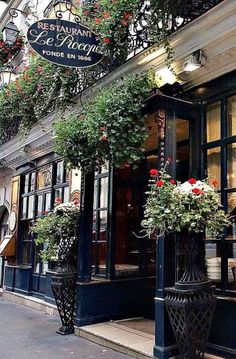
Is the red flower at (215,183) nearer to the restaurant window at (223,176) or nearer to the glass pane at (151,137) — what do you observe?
the restaurant window at (223,176)

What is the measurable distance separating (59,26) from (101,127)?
5.52 ft

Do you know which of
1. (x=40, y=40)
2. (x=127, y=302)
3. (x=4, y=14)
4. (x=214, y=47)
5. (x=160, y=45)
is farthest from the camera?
(x=4, y=14)

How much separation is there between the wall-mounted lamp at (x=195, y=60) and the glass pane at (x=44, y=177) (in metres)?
5.28

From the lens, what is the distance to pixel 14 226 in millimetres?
10938

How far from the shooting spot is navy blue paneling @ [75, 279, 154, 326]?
629cm

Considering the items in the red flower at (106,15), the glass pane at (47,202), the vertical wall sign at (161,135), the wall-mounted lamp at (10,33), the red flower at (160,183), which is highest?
the wall-mounted lamp at (10,33)

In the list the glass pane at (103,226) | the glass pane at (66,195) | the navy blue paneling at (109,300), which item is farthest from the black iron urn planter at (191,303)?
the glass pane at (66,195)

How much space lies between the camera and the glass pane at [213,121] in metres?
5.18

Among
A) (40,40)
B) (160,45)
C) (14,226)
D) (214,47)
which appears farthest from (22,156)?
(214,47)

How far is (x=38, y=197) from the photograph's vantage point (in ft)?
33.2

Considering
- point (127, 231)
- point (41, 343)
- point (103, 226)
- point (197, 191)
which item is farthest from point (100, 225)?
point (197, 191)

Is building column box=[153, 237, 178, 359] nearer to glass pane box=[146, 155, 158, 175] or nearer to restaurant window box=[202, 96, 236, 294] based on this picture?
restaurant window box=[202, 96, 236, 294]

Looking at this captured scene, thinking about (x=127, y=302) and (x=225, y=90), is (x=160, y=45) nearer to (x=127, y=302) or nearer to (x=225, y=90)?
(x=225, y=90)

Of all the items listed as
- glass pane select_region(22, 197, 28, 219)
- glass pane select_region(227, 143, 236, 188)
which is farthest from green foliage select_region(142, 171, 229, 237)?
glass pane select_region(22, 197, 28, 219)
